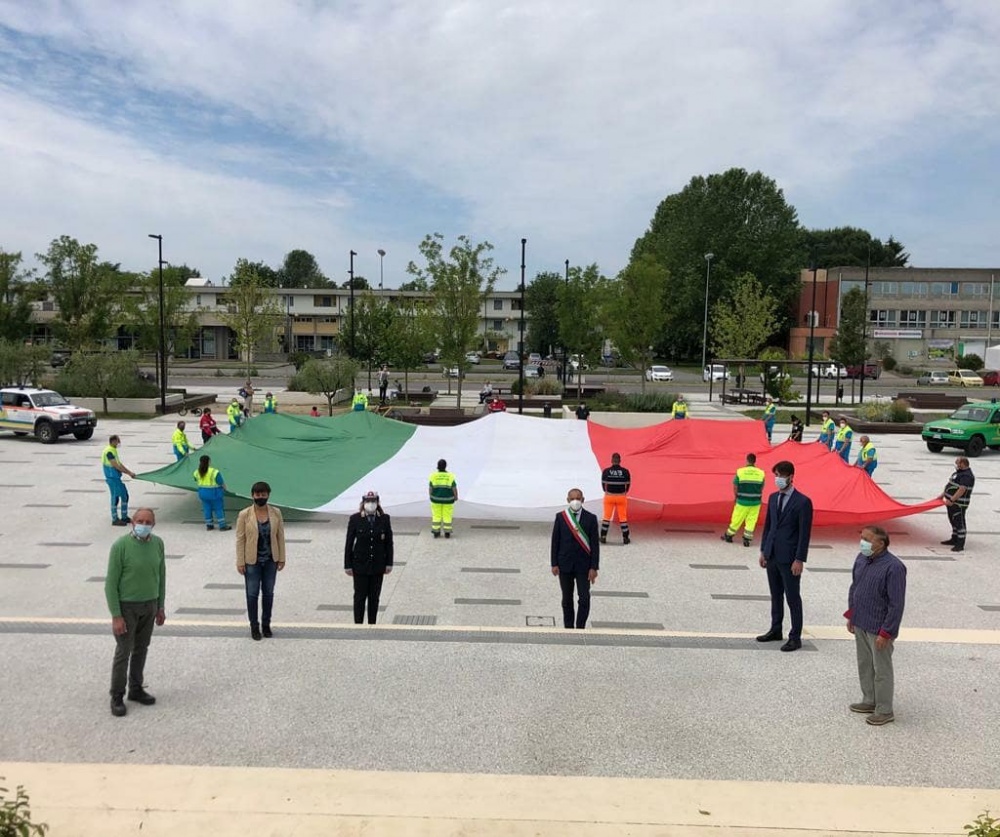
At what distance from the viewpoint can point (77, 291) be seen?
44.8 metres

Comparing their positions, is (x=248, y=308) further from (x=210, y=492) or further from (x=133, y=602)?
(x=133, y=602)

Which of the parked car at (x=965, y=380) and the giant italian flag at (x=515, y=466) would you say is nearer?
the giant italian flag at (x=515, y=466)

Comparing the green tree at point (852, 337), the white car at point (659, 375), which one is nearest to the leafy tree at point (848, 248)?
the white car at point (659, 375)

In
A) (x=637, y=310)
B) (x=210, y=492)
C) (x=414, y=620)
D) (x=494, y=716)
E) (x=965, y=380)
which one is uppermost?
(x=637, y=310)

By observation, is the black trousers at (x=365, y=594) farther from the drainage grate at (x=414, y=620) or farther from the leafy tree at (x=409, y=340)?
the leafy tree at (x=409, y=340)

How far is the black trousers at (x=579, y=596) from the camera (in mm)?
9328

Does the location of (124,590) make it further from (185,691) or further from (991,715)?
(991,715)

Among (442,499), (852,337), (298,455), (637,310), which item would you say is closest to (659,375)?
(852,337)

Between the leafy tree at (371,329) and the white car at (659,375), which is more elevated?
the leafy tree at (371,329)

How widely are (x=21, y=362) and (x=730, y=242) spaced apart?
60.4 meters

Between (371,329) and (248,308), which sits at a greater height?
(248,308)

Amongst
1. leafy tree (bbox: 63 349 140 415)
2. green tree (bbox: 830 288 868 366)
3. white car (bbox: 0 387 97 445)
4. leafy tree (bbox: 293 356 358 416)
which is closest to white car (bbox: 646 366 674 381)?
green tree (bbox: 830 288 868 366)

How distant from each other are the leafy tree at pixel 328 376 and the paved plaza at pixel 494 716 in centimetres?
2696

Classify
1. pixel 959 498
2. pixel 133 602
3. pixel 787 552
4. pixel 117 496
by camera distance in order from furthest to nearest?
1. pixel 117 496
2. pixel 959 498
3. pixel 787 552
4. pixel 133 602
